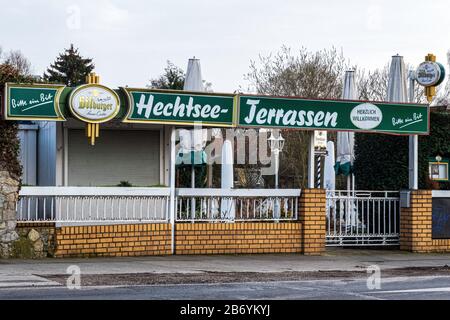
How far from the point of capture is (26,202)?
17.4 metres

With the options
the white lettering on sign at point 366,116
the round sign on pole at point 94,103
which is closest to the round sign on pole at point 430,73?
the white lettering on sign at point 366,116

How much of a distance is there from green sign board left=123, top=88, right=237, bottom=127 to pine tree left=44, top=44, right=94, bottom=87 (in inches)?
1779

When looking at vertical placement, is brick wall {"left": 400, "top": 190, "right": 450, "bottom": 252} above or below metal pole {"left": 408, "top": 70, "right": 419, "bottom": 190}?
below

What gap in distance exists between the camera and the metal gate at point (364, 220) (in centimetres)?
2114

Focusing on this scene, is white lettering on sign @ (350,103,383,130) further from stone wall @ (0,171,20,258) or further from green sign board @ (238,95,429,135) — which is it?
stone wall @ (0,171,20,258)

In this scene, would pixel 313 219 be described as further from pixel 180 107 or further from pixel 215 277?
pixel 215 277

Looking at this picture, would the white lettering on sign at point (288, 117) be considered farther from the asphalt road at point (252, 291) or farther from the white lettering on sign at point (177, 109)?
the asphalt road at point (252, 291)

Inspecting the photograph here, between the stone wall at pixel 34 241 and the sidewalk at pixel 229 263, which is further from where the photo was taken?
the stone wall at pixel 34 241

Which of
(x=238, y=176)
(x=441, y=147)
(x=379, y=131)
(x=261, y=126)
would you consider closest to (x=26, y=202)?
(x=261, y=126)

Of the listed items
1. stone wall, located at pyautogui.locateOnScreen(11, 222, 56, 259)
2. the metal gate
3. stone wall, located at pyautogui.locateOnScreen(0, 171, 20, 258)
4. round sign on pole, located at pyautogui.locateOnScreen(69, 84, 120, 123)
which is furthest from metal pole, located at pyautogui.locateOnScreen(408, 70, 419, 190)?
stone wall, located at pyautogui.locateOnScreen(0, 171, 20, 258)

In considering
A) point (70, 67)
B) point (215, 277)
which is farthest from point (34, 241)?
point (70, 67)

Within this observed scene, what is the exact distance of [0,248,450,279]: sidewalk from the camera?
15477 mm

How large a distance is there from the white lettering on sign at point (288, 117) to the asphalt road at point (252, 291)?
5.38 metres

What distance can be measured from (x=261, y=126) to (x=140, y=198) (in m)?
2.92
